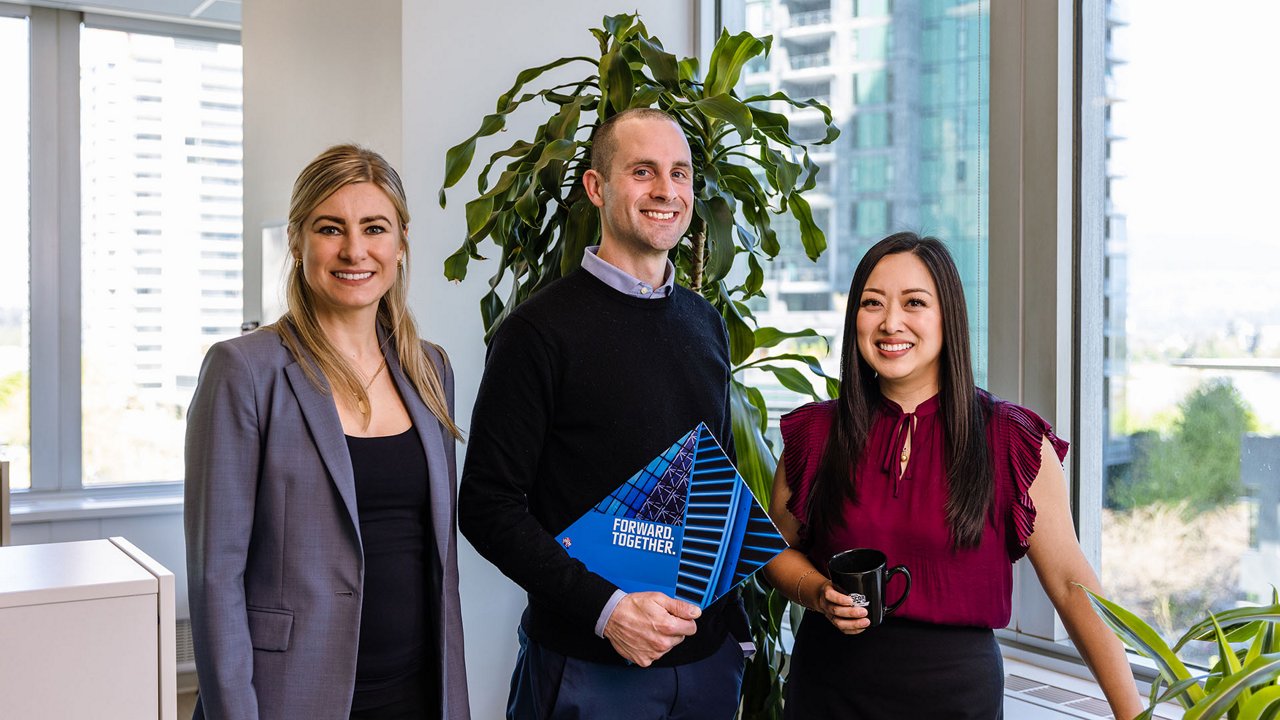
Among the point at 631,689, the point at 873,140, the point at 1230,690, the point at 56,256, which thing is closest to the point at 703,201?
the point at 873,140

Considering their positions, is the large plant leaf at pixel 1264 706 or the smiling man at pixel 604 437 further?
the smiling man at pixel 604 437

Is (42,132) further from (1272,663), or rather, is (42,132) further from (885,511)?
(1272,663)

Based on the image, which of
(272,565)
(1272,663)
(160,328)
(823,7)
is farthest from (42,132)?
(1272,663)

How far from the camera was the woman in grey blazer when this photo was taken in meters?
1.53

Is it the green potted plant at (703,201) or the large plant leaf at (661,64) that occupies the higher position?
the large plant leaf at (661,64)

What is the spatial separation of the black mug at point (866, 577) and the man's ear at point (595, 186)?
763mm

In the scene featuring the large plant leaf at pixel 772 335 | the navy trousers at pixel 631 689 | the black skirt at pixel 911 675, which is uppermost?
the large plant leaf at pixel 772 335

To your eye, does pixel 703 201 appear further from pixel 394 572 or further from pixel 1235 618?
pixel 1235 618

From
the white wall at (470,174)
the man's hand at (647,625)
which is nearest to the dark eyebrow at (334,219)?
the man's hand at (647,625)

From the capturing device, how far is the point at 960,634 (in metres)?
1.61

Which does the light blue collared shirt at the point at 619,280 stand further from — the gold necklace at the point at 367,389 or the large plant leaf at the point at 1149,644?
the large plant leaf at the point at 1149,644

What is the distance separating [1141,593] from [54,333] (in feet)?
15.5

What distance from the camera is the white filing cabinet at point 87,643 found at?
1197 mm

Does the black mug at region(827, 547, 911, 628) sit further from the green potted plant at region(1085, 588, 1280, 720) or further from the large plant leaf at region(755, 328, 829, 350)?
the large plant leaf at region(755, 328, 829, 350)
